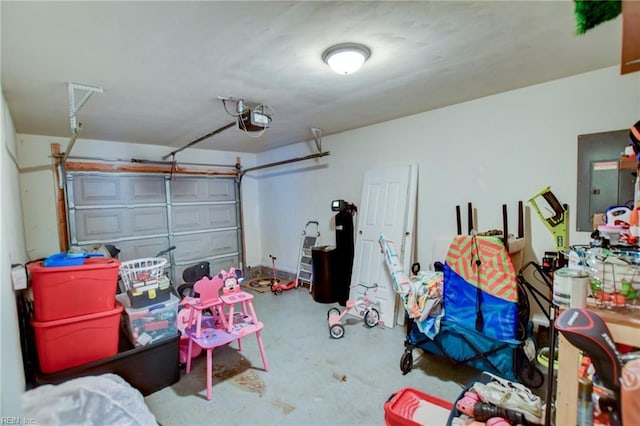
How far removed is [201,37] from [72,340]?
7.34ft

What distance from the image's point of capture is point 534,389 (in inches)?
86.7

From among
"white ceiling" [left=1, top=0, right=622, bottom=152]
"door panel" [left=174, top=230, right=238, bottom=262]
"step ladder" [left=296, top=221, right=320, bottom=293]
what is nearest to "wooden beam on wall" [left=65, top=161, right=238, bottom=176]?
"white ceiling" [left=1, top=0, right=622, bottom=152]

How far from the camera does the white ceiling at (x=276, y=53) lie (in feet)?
5.08

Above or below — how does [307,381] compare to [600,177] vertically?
below

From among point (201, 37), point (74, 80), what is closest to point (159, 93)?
point (74, 80)

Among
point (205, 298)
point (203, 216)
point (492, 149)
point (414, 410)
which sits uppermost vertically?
point (492, 149)

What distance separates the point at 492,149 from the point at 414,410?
8.31 ft

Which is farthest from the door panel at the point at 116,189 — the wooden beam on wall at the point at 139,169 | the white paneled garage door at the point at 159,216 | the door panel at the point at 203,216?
the door panel at the point at 203,216

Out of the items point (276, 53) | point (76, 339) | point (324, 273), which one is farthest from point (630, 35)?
point (324, 273)

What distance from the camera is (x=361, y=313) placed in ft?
12.0

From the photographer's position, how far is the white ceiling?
1.55 m

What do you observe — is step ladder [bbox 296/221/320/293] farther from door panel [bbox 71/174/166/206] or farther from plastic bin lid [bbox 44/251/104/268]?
plastic bin lid [bbox 44/251/104/268]

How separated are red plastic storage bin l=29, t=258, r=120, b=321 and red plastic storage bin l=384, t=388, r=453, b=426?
2.11 metres

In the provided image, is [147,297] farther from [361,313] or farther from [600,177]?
[600,177]
